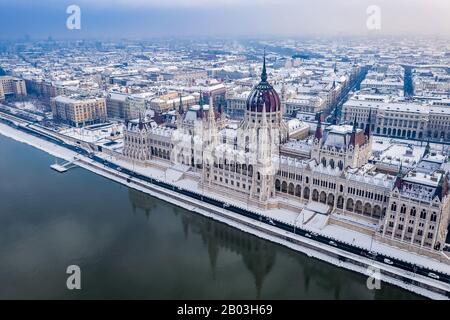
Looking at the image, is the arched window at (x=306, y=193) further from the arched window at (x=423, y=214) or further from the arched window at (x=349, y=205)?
the arched window at (x=423, y=214)

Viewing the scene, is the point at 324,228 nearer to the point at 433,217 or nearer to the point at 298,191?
the point at 298,191

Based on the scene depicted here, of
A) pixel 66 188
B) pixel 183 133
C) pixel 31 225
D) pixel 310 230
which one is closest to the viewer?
pixel 310 230

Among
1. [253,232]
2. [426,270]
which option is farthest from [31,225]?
[426,270]

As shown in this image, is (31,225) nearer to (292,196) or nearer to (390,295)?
(292,196)

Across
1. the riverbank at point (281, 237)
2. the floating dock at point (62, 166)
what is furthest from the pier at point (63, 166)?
the riverbank at point (281, 237)

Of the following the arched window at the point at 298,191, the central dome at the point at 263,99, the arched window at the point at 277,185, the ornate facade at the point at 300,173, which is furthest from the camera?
the central dome at the point at 263,99

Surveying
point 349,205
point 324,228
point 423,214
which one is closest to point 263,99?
point 349,205

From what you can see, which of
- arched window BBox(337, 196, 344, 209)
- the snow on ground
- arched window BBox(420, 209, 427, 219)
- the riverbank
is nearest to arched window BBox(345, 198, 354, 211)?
arched window BBox(337, 196, 344, 209)

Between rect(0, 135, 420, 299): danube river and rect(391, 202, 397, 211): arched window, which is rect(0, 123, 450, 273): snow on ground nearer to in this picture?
rect(391, 202, 397, 211): arched window
